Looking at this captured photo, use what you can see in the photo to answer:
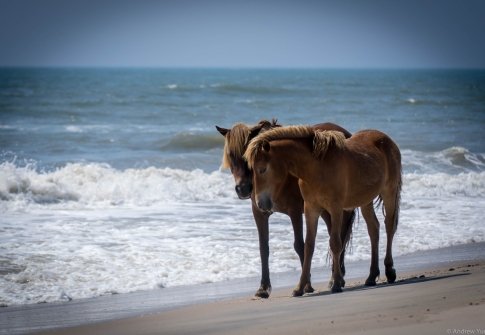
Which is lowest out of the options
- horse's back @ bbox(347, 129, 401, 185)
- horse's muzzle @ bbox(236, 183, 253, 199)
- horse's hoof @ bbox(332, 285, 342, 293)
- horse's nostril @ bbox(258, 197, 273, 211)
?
horse's hoof @ bbox(332, 285, 342, 293)

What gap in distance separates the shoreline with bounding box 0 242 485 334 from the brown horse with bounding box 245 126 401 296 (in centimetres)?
48

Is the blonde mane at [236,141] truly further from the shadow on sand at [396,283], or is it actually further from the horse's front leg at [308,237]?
the shadow on sand at [396,283]

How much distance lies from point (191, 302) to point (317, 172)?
1.56m

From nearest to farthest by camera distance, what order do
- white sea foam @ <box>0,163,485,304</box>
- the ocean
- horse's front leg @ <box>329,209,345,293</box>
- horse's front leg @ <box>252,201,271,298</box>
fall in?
horse's front leg @ <box>329,209,345,293</box>
horse's front leg @ <box>252,201,271,298</box>
white sea foam @ <box>0,163,485,304</box>
the ocean

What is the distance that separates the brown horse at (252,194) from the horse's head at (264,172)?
15 cm

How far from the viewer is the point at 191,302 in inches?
307

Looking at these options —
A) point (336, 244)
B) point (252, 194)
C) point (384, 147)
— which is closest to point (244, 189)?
point (252, 194)

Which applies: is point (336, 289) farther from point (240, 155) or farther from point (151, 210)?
point (151, 210)

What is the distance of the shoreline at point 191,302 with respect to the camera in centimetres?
672

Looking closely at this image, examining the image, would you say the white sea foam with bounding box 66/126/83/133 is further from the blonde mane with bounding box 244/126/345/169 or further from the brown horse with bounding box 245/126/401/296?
the blonde mane with bounding box 244/126/345/169

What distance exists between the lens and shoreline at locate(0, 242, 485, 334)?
6.72 meters

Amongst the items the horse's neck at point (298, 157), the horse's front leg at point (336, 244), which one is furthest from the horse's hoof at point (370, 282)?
the horse's neck at point (298, 157)

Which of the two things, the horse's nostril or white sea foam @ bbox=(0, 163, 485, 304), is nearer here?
the horse's nostril

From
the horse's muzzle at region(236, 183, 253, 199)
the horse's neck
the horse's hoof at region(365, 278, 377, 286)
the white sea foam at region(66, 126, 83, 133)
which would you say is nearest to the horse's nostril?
the horse's muzzle at region(236, 183, 253, 199)
